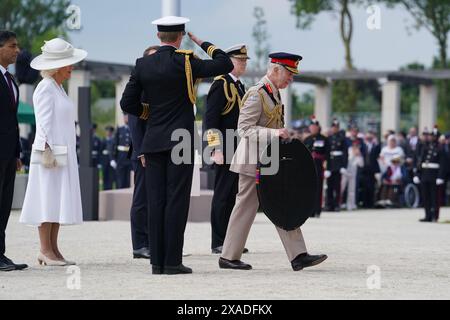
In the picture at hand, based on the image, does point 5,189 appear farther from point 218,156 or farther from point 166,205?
point 218,156

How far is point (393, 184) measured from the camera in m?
27.9

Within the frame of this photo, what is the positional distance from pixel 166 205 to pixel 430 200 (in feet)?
39.1

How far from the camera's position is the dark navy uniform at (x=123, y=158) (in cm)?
2567

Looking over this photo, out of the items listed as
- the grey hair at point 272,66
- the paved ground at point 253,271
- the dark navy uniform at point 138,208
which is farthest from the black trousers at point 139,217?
the grey hair at point 272,66

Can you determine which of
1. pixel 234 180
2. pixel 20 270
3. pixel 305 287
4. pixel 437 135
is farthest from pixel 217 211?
pixel 437 135

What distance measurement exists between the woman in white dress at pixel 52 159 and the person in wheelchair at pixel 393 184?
17984 millimetres

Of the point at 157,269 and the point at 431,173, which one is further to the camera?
the point at 431,173

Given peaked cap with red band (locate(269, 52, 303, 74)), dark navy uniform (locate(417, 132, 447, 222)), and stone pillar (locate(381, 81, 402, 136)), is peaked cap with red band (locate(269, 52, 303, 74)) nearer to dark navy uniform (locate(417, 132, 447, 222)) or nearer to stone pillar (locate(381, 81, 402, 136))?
dark navy uniform (locate(417, 132, 447, 222))

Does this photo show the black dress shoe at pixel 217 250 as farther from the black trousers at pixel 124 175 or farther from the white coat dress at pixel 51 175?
the black trousers at pixel 124 175

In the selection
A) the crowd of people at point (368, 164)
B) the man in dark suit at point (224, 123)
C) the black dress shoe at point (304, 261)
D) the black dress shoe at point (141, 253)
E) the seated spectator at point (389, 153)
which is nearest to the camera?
the black dress shoe at point (304, 261)

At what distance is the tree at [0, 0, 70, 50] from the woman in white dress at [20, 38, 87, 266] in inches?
2014

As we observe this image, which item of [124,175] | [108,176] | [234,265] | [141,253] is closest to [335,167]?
[124,175]

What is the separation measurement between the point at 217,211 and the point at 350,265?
1.66m

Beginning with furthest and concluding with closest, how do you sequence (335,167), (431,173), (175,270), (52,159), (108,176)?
(108,176) < (335,167) < (431,173) < (52,159) < (175,270)
